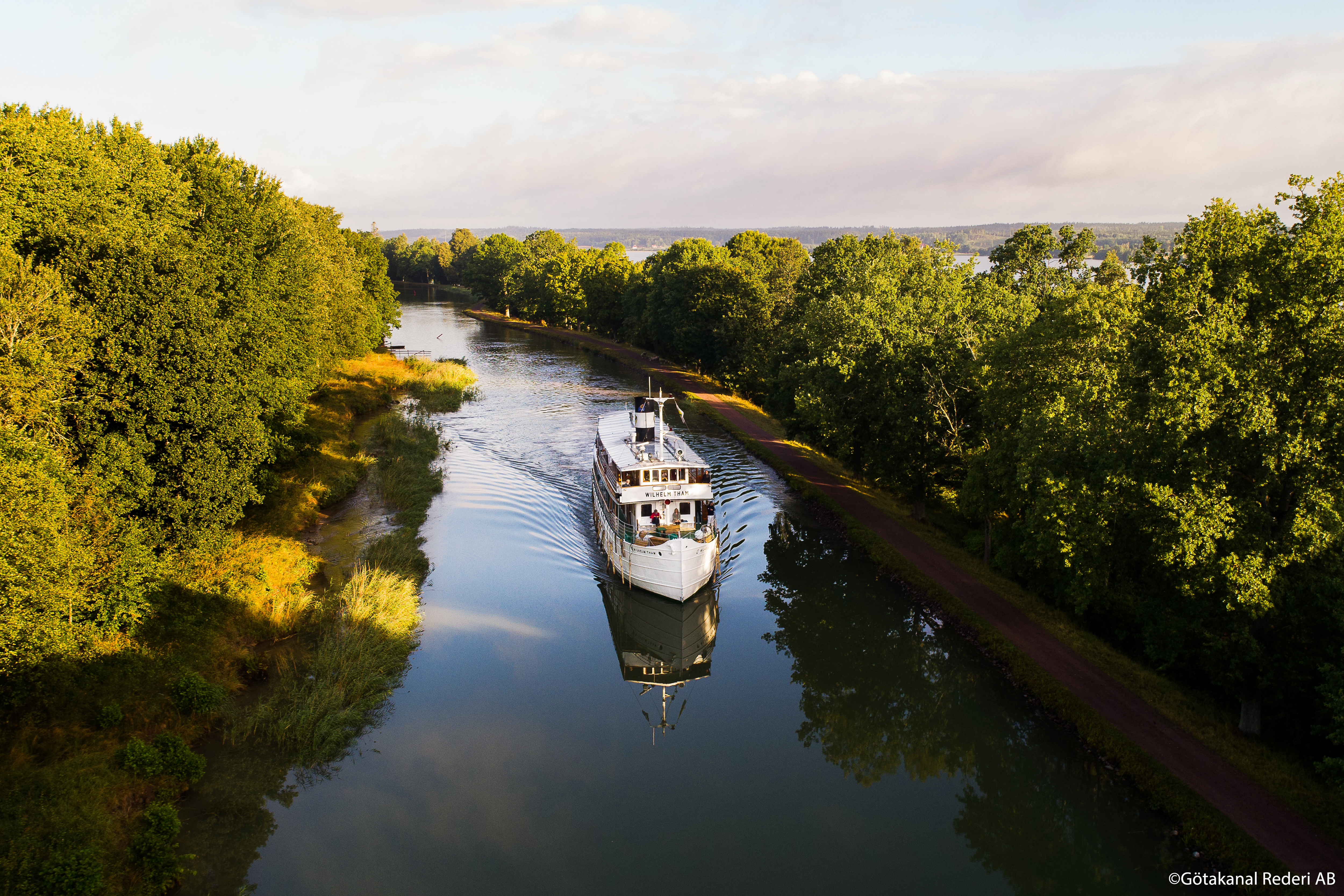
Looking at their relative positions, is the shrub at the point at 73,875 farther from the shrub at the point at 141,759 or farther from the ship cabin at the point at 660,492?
the ship cabin at the point at 660,492

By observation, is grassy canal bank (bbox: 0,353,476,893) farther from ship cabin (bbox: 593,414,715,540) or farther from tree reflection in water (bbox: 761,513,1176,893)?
tree reflection in water (bbox: 761,513,1176,893)

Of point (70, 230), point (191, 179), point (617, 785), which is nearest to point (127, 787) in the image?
point (617, 785)

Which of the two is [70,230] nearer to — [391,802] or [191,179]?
[191,179]

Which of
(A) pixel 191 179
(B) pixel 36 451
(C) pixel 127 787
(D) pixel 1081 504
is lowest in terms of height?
(C) pixel 127 787

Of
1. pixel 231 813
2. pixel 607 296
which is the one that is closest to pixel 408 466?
pixel 231 813

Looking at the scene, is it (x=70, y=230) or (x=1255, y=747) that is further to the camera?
(x=70, y=230)

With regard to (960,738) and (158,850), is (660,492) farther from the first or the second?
(158,850)

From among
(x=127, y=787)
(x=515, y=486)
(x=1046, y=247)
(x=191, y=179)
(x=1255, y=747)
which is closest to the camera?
(x=127, y=787)
